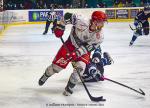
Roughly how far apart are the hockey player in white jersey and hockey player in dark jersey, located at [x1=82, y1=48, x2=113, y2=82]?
0.10 m

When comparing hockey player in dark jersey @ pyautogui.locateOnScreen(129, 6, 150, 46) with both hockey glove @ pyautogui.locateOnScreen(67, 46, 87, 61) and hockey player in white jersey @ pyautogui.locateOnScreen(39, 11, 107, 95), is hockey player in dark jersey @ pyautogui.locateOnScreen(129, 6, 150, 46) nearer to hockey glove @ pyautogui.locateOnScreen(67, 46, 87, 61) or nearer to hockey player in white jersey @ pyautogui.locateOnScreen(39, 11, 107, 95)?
hockey player in white jersey @ pyautogui.locateOnScreen(39, 11, 107, 95)

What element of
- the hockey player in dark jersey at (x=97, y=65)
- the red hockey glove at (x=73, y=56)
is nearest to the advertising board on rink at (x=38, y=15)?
the hockey player in dark jersey at (x=97, y=65)

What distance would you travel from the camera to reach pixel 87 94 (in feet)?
16.8

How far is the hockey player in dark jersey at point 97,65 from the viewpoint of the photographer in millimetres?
4965

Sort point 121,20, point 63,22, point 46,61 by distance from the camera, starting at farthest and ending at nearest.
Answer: point 121,20 < point 46,61 < point 63,22

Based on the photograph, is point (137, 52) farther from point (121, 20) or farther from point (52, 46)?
point (121, 20)

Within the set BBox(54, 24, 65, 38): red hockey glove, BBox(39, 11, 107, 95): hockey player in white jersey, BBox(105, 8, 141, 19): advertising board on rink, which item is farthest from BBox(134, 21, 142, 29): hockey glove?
BBox(105, 8, 141, 19): advertising board on rink

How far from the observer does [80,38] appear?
16.8 feet

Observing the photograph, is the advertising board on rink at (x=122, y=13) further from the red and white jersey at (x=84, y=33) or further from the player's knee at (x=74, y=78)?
the player's knee at (x=74, y=78)

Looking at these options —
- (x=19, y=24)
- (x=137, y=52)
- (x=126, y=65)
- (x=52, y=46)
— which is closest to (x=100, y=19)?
(x=126, y=65)

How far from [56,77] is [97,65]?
2.71ft

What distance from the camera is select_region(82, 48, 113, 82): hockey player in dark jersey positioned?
16.3 ft

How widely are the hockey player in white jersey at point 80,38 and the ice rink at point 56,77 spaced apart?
32 cm

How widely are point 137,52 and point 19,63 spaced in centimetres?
267
